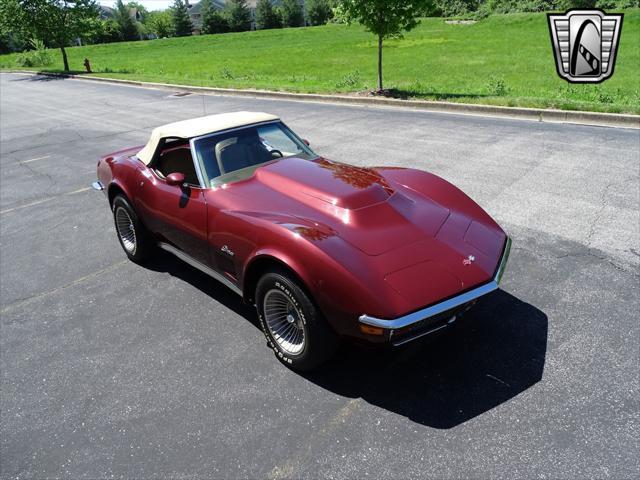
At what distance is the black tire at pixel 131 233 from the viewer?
17.2ft

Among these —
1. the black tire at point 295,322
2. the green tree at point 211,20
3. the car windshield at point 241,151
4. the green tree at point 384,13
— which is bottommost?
the black tire at point 295,322

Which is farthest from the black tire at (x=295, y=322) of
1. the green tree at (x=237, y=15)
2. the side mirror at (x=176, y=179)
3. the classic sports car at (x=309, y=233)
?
the green tree at (x=237, y=15)

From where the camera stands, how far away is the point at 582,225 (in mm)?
5652

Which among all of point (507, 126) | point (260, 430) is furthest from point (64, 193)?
point (507, 126)

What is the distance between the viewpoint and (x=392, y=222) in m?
3.65

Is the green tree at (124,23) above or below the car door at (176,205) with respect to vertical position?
above

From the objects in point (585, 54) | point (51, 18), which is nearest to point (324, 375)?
point (585, 54)

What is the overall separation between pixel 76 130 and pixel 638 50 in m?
27.6

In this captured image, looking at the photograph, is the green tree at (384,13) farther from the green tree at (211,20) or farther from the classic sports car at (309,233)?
the green tree at (211,20)

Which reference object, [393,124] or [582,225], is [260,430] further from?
[393,124]

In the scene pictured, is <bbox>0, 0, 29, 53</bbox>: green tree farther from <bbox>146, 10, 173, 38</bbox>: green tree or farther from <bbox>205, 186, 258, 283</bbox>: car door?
<bbox>146, 10, 173, 38</bbox>: green tree

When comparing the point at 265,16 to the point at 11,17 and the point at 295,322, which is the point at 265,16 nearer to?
the point at 11,17

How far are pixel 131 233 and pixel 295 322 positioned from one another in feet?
9.76

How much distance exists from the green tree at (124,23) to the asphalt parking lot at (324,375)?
8286 cm
